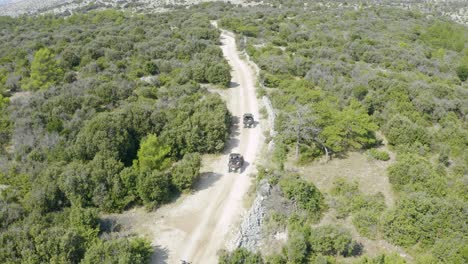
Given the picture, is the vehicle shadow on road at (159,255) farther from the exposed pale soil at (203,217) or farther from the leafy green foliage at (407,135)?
the leafy green foliage at (407,135)

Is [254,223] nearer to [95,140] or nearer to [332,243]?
[332,243]

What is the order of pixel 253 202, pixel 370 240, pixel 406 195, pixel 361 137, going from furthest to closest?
pixel 361 137 < pixel 253 202 < pixel 406 195 < pixel 370 240

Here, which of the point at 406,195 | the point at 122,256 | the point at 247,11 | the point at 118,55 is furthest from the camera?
the point at 247,11

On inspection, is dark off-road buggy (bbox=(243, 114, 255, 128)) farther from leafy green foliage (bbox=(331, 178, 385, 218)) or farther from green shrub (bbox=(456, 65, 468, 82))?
green shrub (bbox=(456, 65, 468, 82))

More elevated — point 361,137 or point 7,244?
point 7,244

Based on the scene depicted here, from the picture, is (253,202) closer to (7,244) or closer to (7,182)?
(7,244)

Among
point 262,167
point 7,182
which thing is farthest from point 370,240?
point 7,182

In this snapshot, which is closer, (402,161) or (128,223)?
(128,223)
